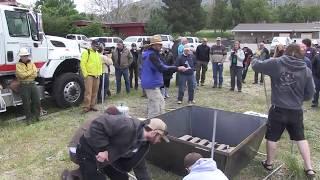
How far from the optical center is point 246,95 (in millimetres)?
12656

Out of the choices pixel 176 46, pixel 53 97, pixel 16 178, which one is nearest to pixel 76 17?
Result: pixel 176 46

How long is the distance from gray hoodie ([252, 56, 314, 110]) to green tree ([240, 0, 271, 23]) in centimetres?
6120

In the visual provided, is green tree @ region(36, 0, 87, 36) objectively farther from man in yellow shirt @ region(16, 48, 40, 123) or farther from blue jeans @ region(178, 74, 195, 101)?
man in yellow shirt @ region(16, 48, 40, 123)

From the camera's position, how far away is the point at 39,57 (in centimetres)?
956

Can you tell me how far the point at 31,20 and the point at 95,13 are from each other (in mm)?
54396

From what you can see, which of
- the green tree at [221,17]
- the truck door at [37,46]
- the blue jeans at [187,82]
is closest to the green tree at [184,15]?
the green tree at [221,17]

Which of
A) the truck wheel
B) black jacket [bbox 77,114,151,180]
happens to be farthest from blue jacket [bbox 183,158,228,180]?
the truck wheel

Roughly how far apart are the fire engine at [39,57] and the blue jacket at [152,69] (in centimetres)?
328

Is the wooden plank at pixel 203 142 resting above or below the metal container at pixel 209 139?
below

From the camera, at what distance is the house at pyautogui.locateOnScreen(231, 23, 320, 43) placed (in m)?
52.2

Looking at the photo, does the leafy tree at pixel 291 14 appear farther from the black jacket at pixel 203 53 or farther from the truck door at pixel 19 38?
the truck door at pixel 19 38

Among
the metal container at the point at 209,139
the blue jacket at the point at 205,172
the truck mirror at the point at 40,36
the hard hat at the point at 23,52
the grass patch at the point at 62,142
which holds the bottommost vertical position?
the grass patch at the point at 62,142

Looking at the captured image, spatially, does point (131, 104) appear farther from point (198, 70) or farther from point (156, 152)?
point (156, 152)

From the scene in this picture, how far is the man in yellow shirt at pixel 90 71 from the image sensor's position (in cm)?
952
